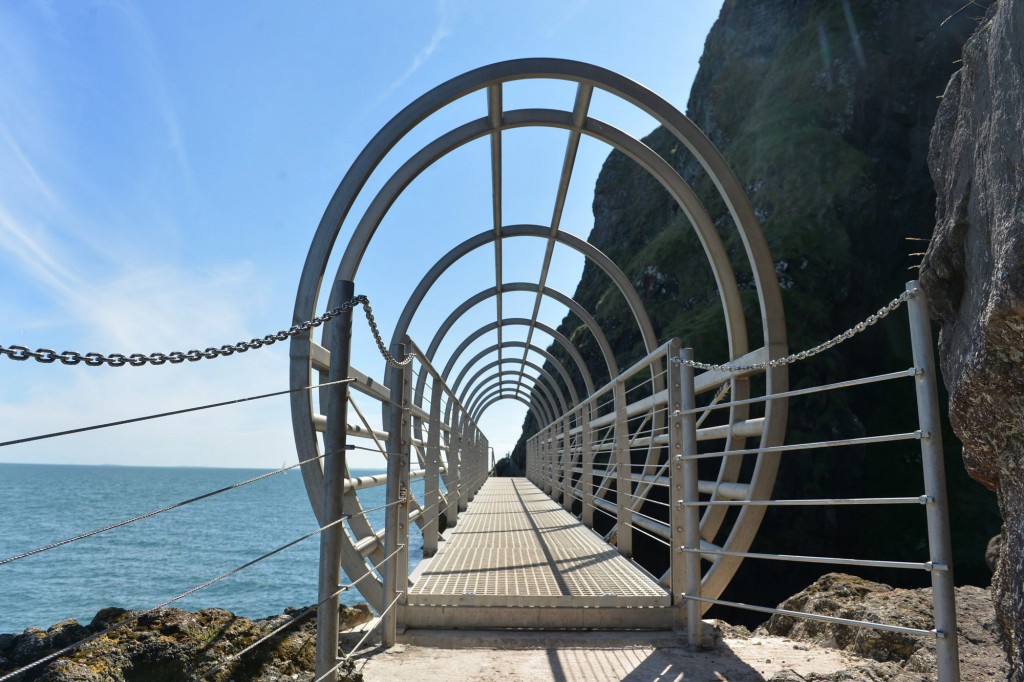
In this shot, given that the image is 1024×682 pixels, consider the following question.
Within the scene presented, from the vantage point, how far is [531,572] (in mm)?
5277

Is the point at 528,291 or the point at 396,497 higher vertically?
the point at 528,291

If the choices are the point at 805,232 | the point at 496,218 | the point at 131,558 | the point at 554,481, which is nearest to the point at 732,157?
the point at 805,232

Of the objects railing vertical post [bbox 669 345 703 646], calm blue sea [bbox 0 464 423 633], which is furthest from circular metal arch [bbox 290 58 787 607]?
calm blue sea [bbox 0 464 423 633]

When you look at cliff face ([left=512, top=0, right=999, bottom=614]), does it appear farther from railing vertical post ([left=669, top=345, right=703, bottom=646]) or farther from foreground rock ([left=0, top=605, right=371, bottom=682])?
foreground rock ([left=0, top=605, right=371, bottom=682])

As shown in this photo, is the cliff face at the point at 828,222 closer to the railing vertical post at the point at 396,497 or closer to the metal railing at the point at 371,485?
the metal railing at the point at 371,485

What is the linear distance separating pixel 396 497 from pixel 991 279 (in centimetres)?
288

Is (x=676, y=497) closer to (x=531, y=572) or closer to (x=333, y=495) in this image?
(x=531, y=572)

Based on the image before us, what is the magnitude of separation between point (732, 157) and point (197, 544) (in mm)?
35617

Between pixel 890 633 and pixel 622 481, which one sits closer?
pixel 890 633

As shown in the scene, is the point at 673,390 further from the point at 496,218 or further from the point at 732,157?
the point at 732,157

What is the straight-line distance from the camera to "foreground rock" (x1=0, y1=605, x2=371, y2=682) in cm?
329

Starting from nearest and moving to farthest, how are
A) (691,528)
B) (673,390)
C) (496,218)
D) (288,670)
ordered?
(288,670) < (691,528) < (673,390) < (496,218)

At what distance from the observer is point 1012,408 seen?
7.37 ft

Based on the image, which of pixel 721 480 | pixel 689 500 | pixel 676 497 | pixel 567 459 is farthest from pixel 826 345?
pixel 567 459
